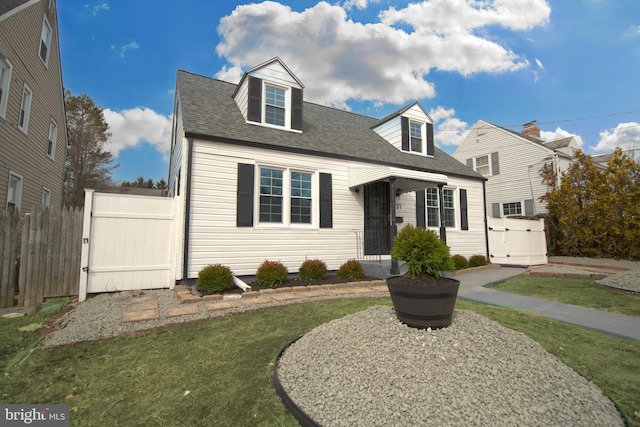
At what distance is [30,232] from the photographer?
18.2ft

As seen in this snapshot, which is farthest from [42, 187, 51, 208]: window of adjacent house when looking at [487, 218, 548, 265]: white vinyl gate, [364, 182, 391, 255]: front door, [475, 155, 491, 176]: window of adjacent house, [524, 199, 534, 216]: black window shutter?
[524, 199, 534, 216]: black window shutter

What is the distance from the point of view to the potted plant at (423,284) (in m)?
2.93

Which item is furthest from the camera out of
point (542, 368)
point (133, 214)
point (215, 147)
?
point (215, 147)

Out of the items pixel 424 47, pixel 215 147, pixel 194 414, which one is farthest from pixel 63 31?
pixel 194 414

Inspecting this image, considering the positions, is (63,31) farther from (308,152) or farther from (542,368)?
(542,368)

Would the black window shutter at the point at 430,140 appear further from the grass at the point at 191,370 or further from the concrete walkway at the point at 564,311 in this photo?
the grass at the point at 191,370

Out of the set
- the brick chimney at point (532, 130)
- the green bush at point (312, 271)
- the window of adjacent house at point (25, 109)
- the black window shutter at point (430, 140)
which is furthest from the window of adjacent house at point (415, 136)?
the window of adjacent house at point (25, 109)

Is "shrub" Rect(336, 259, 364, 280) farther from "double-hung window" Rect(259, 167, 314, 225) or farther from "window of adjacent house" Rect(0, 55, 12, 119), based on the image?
"window of adjacent house" Rect(0, 55, 12, 119)

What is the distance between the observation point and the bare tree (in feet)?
72.0

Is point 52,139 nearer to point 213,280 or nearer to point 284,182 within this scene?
point 284,182

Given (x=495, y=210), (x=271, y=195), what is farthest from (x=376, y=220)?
(x=495, y=210)

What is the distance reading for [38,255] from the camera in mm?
5613

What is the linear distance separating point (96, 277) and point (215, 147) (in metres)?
3.83

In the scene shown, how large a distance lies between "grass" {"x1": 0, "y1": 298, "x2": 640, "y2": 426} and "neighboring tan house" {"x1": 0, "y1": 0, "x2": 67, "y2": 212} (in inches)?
260
